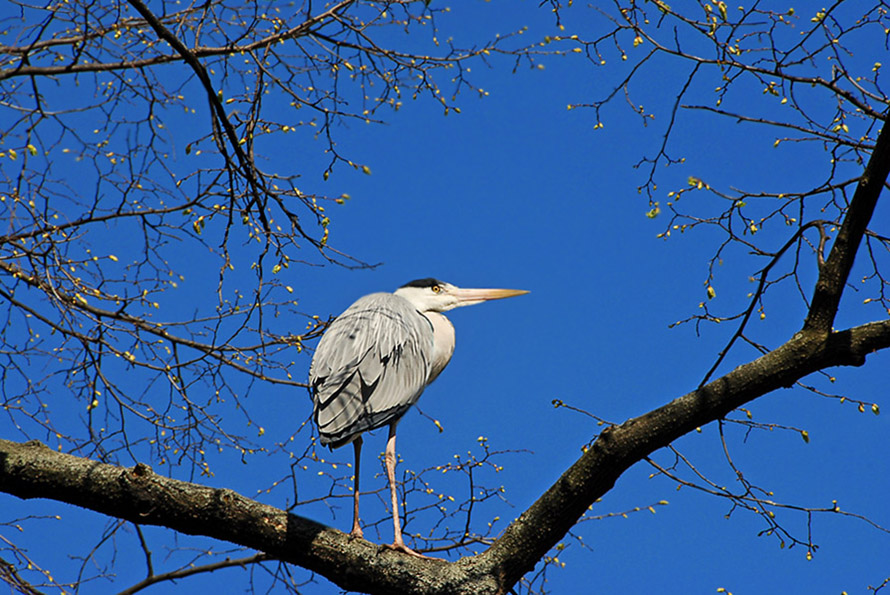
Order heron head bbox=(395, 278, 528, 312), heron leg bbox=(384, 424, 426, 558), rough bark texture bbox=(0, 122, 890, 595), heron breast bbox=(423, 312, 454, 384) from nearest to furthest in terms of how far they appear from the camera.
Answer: rough bark texture bbox=(0, 122, 890, 595) < heron leg bbox=(384, 424, 426, 558) < heron breast bbox=(423, 312, 454, 384) < heron head bbox=(395, 278, 528, 312)

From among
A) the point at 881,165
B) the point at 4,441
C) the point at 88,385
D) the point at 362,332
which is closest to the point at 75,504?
the point at 4,441

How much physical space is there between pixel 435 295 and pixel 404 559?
2737 mm

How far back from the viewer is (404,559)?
337 centimetres

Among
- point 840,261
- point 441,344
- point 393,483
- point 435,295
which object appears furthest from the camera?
point 435,295

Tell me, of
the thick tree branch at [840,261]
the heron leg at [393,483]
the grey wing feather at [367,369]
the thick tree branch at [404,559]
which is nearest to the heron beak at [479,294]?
the grey wing feather at [367,369]

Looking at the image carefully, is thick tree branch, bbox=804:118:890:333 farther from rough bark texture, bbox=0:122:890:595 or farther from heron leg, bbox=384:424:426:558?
heron leg, bbox=384:424:426:558

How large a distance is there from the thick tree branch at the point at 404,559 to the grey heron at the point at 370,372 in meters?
0.39

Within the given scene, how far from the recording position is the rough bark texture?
123 inches

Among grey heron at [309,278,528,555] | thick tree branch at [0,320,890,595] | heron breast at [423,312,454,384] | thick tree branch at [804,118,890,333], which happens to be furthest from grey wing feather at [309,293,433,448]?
thick tree branch at [804,118,890,333]

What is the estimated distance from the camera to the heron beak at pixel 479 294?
19.6 feet

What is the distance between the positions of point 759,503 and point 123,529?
316 cm

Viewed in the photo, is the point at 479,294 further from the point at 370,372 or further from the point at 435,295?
the point at 370,372

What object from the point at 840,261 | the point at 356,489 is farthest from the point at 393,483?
the point at 840,261

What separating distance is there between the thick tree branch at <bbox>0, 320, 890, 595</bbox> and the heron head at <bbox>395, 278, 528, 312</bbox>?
8.75 feet
